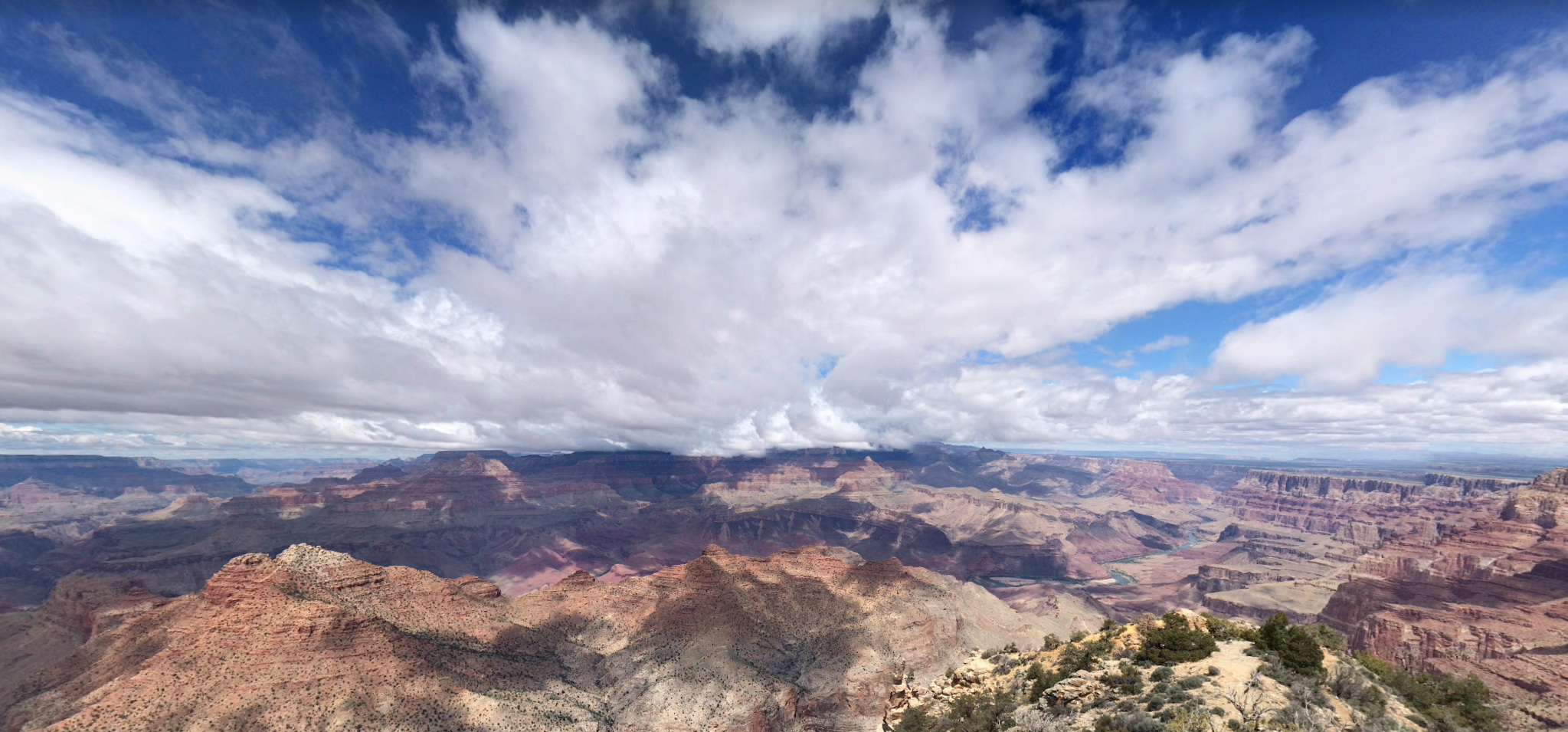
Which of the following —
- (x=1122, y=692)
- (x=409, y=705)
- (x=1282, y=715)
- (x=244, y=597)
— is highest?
(x=1282, y=715)

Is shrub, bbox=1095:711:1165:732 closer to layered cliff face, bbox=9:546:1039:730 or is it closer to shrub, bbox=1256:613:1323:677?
shrub, bbox=1256:613:1323:677

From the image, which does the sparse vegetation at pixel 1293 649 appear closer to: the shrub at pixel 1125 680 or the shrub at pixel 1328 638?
the shrub at pixel 1328 638

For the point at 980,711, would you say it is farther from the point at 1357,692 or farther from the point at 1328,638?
the point at 1328,638

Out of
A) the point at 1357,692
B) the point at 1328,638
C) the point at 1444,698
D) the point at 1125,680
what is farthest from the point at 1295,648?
the point at 1444,698

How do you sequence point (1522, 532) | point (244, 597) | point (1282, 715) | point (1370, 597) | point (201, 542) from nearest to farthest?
1. point (1282, 715)
2. point (244, 597)
3. point (1370, 597)
4. point (1522, 532)
5. point (201, 542)

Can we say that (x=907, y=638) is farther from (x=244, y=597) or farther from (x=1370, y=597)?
(x=1370, y=597)

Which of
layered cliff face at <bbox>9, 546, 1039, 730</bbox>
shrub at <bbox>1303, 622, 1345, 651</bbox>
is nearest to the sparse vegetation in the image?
shrub at <bbox>1303, 622, 1345, 651</bbox>

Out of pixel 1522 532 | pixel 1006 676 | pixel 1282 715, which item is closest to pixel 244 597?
pixel 1006 676
